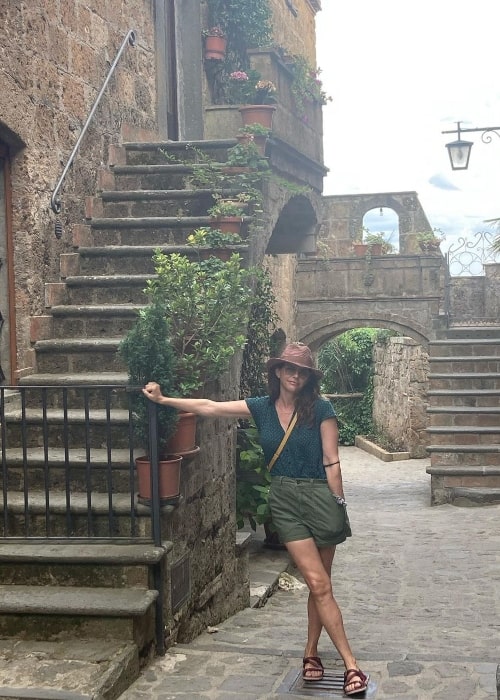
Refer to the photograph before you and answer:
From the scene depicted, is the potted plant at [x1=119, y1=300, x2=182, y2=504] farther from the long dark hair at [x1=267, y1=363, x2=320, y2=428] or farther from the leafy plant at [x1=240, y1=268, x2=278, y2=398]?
the leafy plant at [x1=240, y1=268, x2=278, y2=398]

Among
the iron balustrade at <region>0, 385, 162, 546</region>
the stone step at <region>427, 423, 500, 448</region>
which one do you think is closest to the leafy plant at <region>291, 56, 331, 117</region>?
the stone step at <region>427, 423, 500, 448</region>

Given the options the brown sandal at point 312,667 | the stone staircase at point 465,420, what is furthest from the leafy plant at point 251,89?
the brown sandal at point 312,667

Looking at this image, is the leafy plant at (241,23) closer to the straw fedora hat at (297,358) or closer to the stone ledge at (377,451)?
the straw fedora hat at (297,358)

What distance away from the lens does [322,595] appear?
391cm

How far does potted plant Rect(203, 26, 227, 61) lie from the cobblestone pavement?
5495 mm

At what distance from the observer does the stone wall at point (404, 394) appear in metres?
18.2

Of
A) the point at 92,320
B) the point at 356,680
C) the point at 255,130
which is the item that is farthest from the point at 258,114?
the point at 356,680

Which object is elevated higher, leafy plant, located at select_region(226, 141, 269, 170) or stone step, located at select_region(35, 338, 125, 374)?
leafy plant, located at select_region(226, 141, 269, 170)

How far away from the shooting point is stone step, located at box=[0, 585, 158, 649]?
406 centimetres

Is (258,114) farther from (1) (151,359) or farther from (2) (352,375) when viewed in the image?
(2) (352,375)

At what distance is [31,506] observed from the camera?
474cm

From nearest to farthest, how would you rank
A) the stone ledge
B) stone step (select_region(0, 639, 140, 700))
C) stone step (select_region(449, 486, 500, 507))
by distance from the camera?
stone step (select_region(0, 639, 140, 700))
stone step (select_region(449, 486, 500, 507))
the stone ledge

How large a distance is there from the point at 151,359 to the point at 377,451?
1507 cm

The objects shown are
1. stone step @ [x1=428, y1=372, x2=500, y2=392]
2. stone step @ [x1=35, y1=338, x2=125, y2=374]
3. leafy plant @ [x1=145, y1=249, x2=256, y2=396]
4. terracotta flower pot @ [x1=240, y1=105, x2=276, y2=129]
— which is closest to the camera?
leafy plant @ [x1=145, y1=249, x2=256, y2=396]
